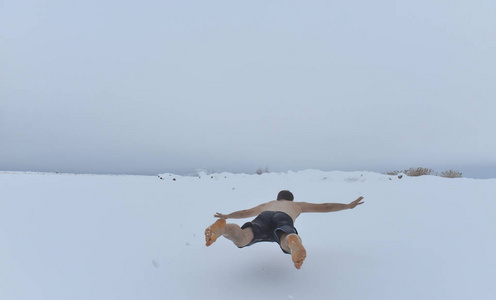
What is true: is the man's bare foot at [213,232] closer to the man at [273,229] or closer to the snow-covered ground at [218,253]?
the man at [273,229]

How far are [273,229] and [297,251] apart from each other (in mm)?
841

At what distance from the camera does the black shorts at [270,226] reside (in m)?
3.05

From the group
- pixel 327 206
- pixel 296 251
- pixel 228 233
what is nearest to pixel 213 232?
pixel 228 233

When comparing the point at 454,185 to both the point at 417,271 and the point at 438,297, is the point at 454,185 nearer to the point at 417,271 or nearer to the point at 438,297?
the point at 417,271

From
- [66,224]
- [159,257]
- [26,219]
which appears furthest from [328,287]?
[26,219]

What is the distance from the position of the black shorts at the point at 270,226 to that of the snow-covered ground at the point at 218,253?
15.1 inches

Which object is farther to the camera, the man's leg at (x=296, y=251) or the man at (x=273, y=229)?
the man at (x=273, y=229)

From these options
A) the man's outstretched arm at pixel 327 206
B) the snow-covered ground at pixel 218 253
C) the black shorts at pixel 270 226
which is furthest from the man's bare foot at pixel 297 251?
the man's outstretched arm at pixel 327 206

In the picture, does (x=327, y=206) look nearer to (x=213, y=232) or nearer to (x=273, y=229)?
(x=273, y=229)

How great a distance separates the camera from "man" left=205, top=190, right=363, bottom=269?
2508 millimetres

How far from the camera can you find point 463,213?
4.89 metres

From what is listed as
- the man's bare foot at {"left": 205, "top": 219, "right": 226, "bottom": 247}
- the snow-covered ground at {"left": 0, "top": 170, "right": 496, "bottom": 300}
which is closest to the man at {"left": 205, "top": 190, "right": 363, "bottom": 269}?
the man's bare foot at {"left": 205, "top": 219, "right": 226, "bottom": 247}

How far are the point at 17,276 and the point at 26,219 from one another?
159 centimetres

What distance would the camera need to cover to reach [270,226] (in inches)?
127
